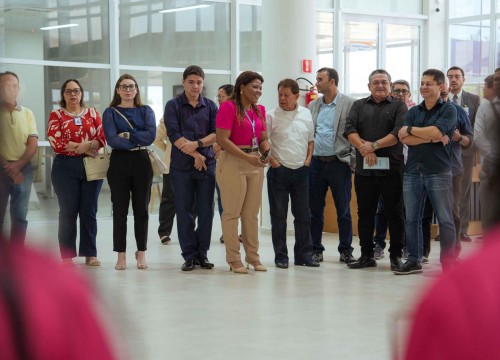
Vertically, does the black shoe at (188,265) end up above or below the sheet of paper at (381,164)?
below

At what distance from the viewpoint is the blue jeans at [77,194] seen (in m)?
6.66

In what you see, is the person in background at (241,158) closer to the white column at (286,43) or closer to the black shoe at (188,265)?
the black shoe at (188,265)

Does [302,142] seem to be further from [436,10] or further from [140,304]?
[436,10]

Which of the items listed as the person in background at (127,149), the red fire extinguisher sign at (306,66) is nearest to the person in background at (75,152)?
the person in background at (127,149)

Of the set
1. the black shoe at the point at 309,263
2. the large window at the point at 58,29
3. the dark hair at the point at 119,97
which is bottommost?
the black shoe at the point at 309,263

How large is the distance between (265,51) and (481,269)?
8.88 metres

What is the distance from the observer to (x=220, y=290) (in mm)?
5891

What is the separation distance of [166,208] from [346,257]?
2294 mm

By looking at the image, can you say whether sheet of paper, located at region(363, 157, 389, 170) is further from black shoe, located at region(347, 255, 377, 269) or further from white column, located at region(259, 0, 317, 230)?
white column, located at region(259, 0, 317, 230)

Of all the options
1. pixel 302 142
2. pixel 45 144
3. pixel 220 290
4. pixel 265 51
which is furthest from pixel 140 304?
pixel 45 144

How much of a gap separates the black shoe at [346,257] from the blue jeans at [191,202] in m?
1.26

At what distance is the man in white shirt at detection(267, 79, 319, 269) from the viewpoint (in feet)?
22.2

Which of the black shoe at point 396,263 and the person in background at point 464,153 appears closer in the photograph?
the black shoe at point 396,263

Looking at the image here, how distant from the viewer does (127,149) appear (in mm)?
6574
